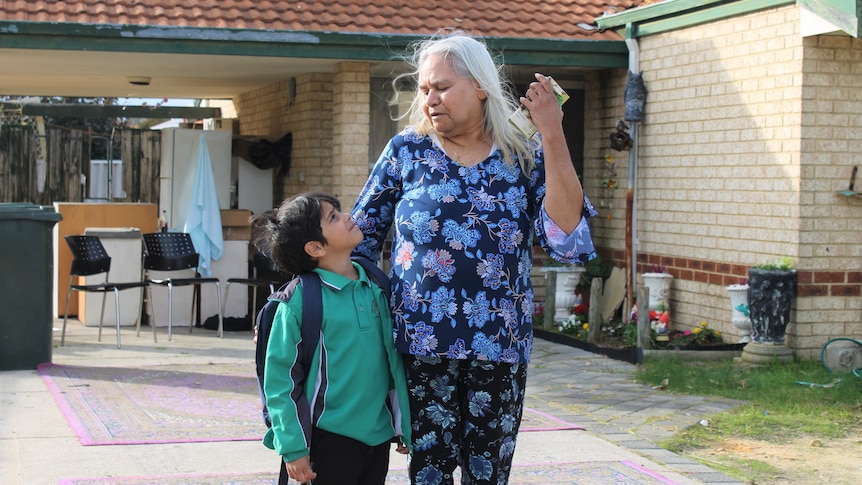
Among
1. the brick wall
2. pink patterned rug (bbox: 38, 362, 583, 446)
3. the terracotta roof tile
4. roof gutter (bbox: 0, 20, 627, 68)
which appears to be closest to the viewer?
pink patterned rug (bbox: 38, 362, 583, 446)

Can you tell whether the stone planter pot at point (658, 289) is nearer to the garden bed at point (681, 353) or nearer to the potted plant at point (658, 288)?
the potted plant at point (658, 288)

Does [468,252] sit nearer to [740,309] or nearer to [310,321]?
[310,321]

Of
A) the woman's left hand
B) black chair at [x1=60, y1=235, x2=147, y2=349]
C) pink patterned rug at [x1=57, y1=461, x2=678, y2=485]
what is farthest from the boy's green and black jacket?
black chair at [x1=60, y1=235, x2=147, y2=349]

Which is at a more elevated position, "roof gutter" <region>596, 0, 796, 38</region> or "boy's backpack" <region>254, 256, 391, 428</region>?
"roof gutter" <region>596, 0, 796, 38</region>

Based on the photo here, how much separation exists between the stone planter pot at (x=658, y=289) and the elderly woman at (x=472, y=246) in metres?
6.70

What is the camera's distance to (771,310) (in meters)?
8.29

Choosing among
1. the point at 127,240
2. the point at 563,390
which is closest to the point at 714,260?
the point at 563,390

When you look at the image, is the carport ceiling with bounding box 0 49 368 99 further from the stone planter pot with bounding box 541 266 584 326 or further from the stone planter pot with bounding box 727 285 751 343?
the stone planter pot with bounding box 727 285 751 343

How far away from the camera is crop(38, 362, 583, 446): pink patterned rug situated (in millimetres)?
5980

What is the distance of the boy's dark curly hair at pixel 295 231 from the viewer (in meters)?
3.29

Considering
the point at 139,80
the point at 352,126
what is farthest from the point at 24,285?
the point at 139,80

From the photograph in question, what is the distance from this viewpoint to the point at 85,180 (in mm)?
16000

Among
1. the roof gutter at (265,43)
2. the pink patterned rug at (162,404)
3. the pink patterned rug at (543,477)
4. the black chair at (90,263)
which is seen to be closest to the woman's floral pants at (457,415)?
the pink patterned rug at (543,477)

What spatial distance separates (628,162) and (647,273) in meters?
1.17
